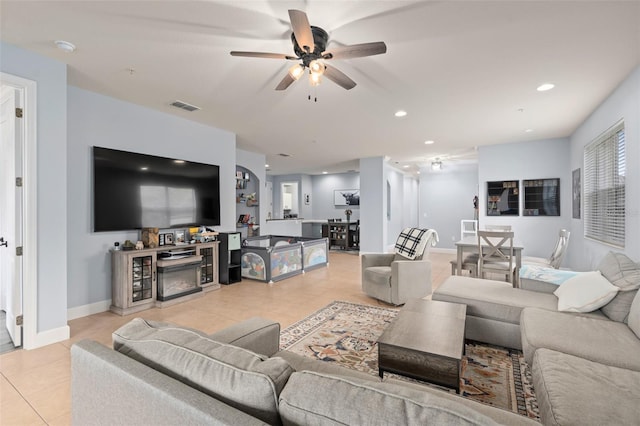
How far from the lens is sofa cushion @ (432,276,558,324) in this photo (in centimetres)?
258

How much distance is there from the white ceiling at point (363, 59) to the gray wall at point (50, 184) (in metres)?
0.19

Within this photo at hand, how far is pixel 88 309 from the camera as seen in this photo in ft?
12.0

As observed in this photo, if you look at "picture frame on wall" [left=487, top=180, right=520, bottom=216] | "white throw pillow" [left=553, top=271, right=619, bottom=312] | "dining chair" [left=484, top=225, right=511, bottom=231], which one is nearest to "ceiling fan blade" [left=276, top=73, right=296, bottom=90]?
"white throw pillow" [left=553, top=271, right=619, bottom=312]

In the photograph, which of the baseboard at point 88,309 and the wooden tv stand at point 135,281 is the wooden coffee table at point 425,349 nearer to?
the wooden tv stand at point 135,281

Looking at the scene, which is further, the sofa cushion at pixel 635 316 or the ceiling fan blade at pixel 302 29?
the sofa cushion at pixel 635 316

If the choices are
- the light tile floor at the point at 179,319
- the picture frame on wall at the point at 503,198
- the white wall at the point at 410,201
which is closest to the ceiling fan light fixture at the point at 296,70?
the light tile floor at the point at 179,319

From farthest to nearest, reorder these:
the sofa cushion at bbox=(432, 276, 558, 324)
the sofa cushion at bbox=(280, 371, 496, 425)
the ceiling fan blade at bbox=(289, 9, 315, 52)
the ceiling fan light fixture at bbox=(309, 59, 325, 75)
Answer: the sofa cushion at bbox=(432, 276, 558, 324) < the ceiling fan light fixture at bbox=(309, 59, 325, 75) < the ceiling fan blade at bbox=(289, 9, 315, 52) < the sofa cushion at bbox=(280, 371, 496, 425)

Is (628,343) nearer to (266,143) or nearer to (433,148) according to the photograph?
(433,148)

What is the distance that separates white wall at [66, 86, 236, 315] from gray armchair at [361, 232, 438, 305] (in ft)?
11.0

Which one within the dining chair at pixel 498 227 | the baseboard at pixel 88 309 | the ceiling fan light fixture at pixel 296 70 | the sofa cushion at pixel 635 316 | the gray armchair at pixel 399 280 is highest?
the ceiling fan light fixture at pixel 296 70

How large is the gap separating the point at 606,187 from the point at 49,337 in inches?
262

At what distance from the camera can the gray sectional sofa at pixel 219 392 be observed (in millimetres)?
695

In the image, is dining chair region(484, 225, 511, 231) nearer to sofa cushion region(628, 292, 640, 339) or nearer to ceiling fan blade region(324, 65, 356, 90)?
sofa cushion region(628, 292, 640, 339)

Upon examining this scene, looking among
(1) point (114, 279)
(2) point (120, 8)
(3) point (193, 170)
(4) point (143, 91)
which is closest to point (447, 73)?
(2) point (120, 8)
